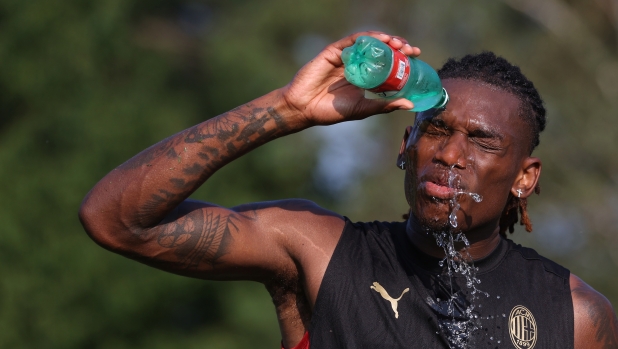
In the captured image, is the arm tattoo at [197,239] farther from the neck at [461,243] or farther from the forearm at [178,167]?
the neck at [461,243]

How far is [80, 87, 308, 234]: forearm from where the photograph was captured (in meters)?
3.54

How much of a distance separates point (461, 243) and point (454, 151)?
462mm

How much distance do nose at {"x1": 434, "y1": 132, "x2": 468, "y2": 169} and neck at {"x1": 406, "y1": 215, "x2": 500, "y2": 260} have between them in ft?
1.04

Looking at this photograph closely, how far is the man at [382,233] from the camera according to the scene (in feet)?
11.7

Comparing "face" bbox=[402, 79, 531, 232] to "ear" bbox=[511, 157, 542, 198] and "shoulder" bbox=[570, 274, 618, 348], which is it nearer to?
"ear" bbox=[511, 157, 542, 198]

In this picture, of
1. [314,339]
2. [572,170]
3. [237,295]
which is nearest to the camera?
[314,339]

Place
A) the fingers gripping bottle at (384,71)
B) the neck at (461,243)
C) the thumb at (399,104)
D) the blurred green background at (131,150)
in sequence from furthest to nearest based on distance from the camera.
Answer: the blurred green background at (131,150) < the neck at (461,243) < the thumb at (399,104) < the fingers gripping bottle at (384,71)

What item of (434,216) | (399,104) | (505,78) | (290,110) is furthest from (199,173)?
(505,78)

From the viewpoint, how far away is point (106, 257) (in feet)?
33.8

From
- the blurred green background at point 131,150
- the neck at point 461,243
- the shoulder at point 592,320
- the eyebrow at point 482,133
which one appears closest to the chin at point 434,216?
the neck at point 461,243

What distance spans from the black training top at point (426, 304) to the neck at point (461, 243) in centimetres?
3

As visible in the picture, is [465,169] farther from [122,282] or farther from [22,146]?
[22,146]

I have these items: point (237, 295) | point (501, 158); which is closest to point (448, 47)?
point (237, 295)

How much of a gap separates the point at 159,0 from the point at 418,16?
21.7ft
